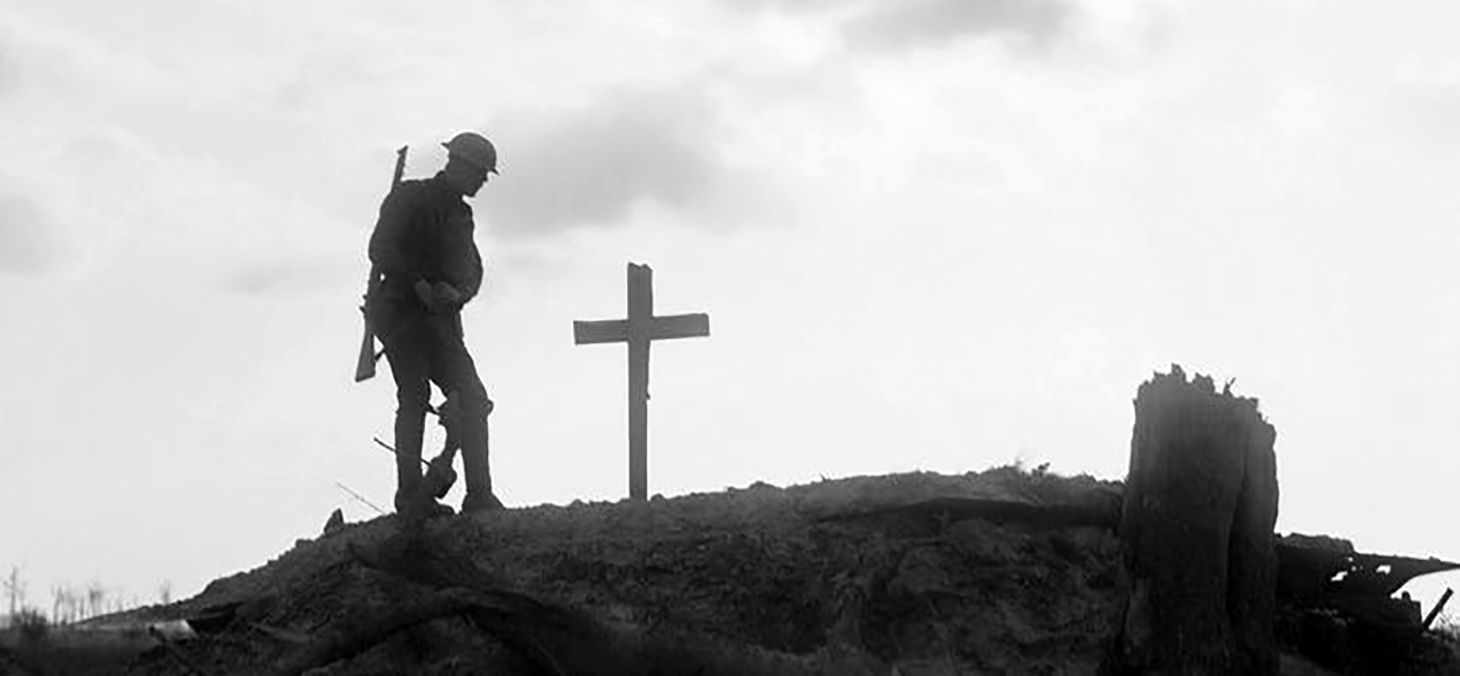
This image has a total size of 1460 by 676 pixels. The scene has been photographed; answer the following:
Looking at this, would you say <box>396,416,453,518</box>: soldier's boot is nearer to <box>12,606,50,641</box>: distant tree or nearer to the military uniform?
the military uniform

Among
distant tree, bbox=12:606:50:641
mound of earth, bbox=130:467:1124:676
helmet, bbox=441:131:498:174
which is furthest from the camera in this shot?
helmet, bbox=441:131:498:174

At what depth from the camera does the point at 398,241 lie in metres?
13.2

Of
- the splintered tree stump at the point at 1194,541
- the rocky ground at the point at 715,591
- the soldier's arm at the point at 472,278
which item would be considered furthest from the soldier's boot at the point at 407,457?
the splintered tree stump at the point at 1194,541

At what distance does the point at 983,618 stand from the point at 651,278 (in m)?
5.38

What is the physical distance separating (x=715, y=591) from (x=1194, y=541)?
3.02 m

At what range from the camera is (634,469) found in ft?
49.4

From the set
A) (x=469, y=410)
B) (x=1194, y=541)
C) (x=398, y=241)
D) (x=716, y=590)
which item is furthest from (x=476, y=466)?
(x=1194, y=541)

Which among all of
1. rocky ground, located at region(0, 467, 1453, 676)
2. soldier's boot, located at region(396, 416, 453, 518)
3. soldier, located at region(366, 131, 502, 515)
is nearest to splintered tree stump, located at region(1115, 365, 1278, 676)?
rocky ground, located at region(0, 467, 1453, 676)

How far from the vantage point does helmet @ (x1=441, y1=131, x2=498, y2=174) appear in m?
13.2

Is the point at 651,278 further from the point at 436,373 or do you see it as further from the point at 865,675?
the point at 865,675

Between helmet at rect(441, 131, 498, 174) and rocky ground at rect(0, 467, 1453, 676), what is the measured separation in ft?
8.02

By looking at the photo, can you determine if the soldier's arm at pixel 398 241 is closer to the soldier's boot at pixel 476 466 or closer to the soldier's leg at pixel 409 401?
the soldier's leg at pixel 409 401

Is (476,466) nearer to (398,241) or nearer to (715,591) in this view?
(398,241)

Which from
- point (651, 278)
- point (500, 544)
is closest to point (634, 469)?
point (651, 278)
